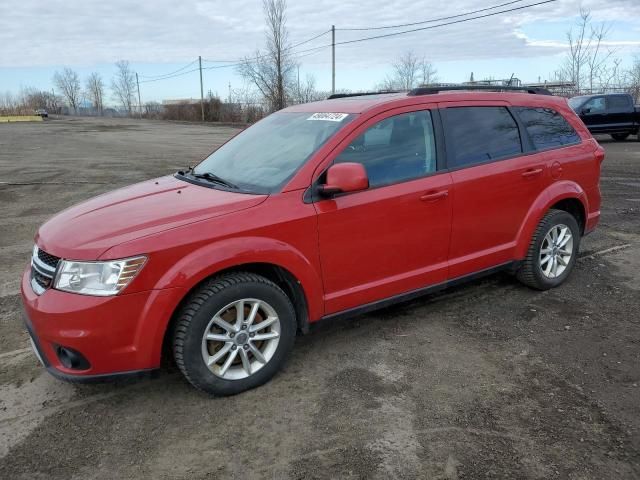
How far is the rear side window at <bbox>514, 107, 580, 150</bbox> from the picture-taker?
181 inches

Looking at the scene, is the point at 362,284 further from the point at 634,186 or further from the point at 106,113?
the point at 106,113

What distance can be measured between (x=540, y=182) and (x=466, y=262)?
40.2 inches

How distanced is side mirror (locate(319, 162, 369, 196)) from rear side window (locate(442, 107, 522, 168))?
102 cm

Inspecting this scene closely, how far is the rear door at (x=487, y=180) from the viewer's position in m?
4.05

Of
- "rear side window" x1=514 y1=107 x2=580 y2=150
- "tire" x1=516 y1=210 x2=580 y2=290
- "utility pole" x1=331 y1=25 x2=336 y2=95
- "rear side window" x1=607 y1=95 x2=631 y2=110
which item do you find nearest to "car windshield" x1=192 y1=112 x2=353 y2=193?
"rear side window" x1=514 y1=107 x2=580 y2=150

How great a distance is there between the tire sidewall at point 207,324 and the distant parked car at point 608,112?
59.6 ft

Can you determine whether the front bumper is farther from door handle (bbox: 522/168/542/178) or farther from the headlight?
door handle (bbox: 522/168/542/178)

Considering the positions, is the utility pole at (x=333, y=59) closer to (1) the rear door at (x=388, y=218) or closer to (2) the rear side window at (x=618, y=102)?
(2) the rear side window at (x=618, y=102)

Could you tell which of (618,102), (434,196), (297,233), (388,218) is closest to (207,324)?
(297,233)

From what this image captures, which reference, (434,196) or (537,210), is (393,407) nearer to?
(434,196)

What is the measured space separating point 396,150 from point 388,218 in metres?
0.53

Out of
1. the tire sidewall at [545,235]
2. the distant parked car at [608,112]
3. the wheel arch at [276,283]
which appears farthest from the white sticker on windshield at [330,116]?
the distant parked car at [608,112]

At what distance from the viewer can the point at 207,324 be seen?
305 cm

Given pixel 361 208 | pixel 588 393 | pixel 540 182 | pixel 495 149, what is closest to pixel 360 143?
pixel 361 208
